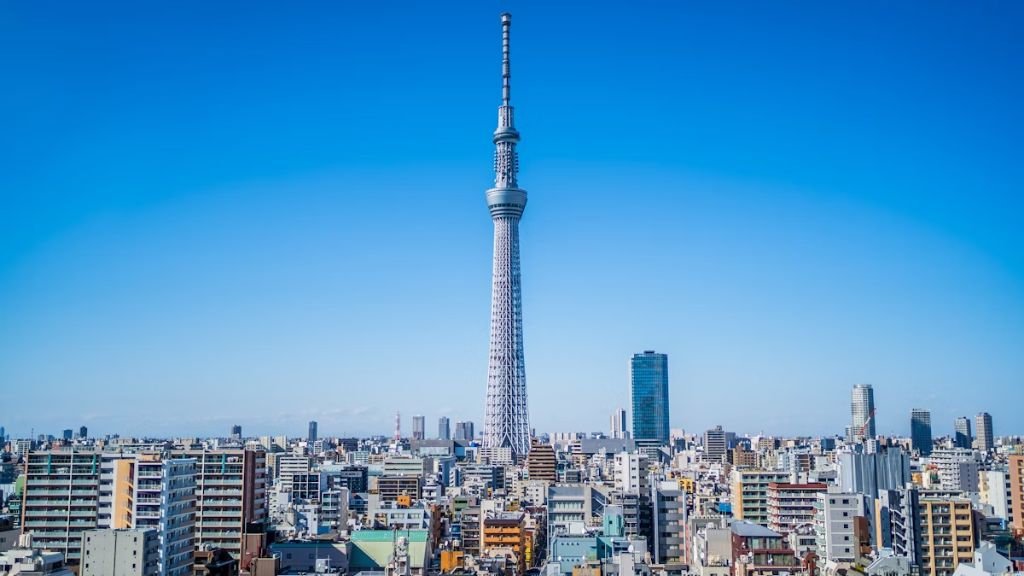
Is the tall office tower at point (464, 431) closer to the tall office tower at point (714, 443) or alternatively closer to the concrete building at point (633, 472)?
the tall office tower at point (714, 443)

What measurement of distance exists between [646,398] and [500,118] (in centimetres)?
4964

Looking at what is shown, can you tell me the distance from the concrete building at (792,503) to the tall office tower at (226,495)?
17.8 meters

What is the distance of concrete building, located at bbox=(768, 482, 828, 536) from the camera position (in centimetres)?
3512

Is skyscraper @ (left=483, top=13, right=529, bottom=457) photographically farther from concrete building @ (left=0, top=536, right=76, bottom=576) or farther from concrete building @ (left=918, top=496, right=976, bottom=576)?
concrete building @ (left=0, top=536, right=76, bottom=576)

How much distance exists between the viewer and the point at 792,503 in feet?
116

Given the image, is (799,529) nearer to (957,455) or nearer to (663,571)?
(663,571)

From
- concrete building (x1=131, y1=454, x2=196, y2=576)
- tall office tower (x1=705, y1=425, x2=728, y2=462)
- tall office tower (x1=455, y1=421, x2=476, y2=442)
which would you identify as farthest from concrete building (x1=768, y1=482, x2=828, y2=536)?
tall office tower (x1=455, y1=421, x2=476, y2=442)

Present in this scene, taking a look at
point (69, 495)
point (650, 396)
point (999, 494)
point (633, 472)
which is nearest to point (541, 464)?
point (633, 472)

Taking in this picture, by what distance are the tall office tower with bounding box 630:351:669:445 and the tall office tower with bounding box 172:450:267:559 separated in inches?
3106

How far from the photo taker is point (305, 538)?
3006 cm

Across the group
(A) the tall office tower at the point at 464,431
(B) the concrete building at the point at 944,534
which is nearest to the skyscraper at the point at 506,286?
(B) the concrete building at the point at 944,534

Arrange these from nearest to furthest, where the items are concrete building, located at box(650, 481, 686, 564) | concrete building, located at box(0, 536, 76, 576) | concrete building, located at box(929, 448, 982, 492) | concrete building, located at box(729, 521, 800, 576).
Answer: concrete building, located at box(0, 536, 76, 576)
concrete building, located at box(729, 521, 800, 576)
concrete building, located at box(650, 481, 686, 564)
concrete building, located at box(929, 448, 982, 492)

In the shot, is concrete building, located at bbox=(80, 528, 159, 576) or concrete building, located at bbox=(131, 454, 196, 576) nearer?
concrete building, located at bbox=(80, 528, 159, 576)

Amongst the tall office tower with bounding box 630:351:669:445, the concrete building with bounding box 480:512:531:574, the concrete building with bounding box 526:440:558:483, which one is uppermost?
the tall office tower with bounding box 630:351:669:445
